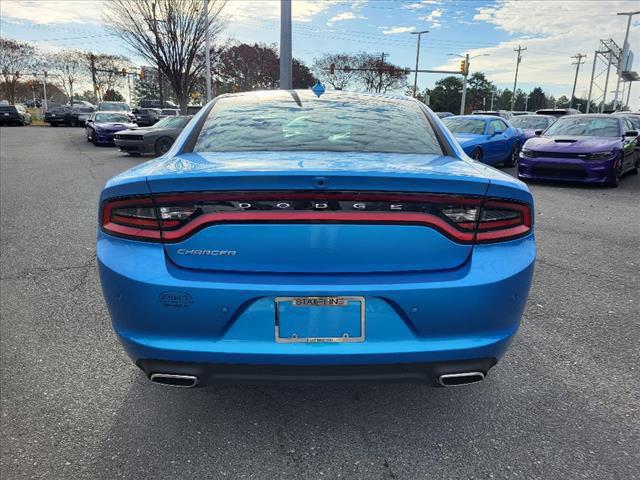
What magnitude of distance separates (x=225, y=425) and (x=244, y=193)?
1199mm

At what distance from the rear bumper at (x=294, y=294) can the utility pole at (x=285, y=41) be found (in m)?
15.0

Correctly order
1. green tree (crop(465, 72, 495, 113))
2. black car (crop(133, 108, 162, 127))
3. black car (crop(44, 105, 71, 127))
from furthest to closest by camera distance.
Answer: green tree (crop(465, 72, 495, 113)) → black car (crop(44, 105, 71, 127)) → black car (crop(133, 108, 162, 127))

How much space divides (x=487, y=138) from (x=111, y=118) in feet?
53.1

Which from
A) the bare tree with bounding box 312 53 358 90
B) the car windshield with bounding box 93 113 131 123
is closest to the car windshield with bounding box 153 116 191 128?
the car windshield with bounding box 93 113 131 123

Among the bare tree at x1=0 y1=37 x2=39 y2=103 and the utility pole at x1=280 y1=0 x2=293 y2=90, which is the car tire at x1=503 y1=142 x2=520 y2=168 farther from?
the bare tree at x1=0 y1=37 x2=39 y2=103

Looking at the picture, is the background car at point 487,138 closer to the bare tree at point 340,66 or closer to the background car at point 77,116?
the background car at point 77,116

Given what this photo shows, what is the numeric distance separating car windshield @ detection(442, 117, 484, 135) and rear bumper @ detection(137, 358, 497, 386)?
1167 centimetres

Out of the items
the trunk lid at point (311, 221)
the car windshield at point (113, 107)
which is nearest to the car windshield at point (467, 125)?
the trunk lid at point (311, 221)

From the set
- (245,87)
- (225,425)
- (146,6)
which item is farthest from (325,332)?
(245,87)

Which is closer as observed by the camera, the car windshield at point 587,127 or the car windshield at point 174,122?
the car windshield at point 587,127

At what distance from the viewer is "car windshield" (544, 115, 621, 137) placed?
35.9ft

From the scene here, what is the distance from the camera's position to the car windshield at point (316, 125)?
259 centimetres

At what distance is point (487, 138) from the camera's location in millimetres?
12344

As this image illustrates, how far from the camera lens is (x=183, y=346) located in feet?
6.37
